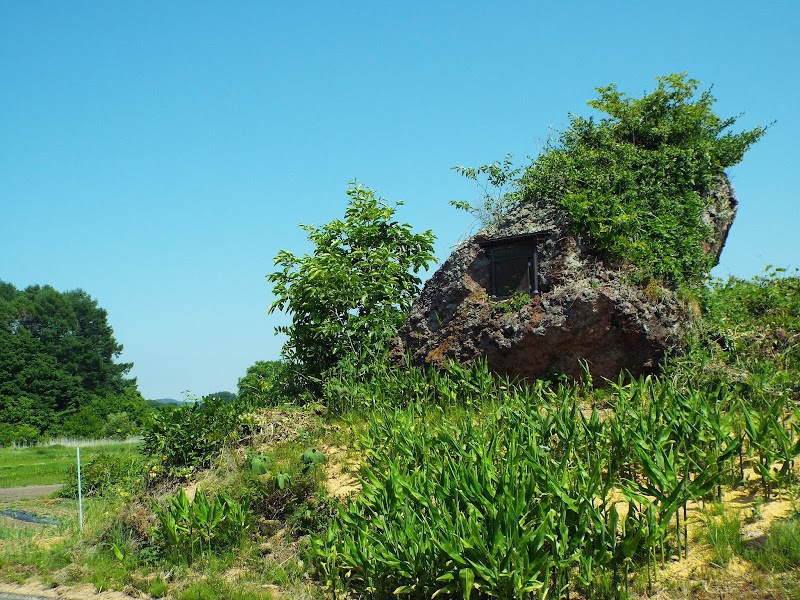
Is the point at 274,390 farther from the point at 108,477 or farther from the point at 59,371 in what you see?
the point at 59,371

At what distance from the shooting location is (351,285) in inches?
459

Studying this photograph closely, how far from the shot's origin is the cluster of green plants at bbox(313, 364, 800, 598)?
18.0ft

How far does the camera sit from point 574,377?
9.49 meters

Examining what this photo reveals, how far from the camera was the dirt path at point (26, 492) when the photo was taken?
1408 cm

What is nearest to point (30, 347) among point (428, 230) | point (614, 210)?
point (428, 230)

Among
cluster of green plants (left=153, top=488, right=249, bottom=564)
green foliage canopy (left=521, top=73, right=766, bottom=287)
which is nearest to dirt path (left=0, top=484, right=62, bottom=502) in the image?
cluster of green plants (left=153, top=488, right=249, bottom=564)

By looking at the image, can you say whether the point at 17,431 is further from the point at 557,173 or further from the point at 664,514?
the point at 664,514

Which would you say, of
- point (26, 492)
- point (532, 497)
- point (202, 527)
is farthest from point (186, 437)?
point (26, 492)

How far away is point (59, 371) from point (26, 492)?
4109cm

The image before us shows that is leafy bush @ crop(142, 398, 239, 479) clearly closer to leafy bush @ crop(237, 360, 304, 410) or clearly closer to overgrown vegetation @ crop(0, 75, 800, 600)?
overgrown vegetation @ crop(0, 75, 800, 600)

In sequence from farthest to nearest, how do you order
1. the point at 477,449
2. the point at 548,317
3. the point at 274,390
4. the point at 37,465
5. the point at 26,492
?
the point at 37,465, the point at 26,492, the point at 274,390, the point at 548,317, the point at 477,449

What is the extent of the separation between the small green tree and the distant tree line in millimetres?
33892

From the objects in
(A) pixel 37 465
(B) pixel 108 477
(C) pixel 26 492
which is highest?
(B) pixel 108 477

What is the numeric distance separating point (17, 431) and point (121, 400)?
10.5 meters
